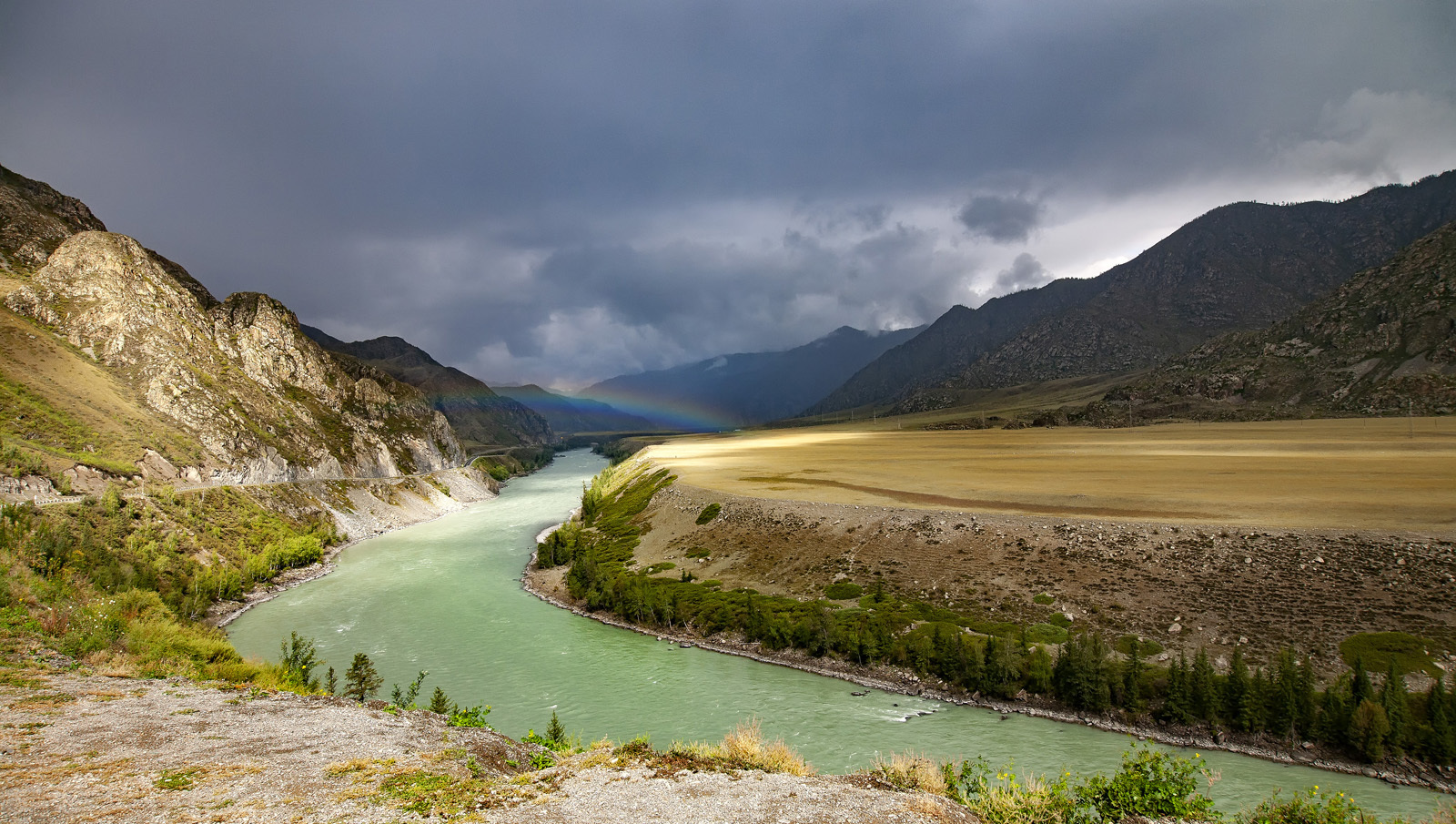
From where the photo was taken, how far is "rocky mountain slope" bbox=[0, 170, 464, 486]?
5722cm

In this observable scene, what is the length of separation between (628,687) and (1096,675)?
21.6m

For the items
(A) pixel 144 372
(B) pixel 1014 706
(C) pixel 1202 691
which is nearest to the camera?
(C) pixel 1202 691

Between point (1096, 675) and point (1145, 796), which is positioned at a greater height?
point (1145, 796)

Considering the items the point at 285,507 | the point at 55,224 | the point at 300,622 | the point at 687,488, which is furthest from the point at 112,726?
the point at 55,224

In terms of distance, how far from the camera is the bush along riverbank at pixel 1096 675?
2036 cm

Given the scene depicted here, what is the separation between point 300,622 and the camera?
136 feet

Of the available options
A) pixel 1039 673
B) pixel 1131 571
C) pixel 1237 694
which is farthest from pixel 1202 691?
pixel 1131 571

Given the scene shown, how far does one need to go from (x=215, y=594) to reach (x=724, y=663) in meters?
40.4

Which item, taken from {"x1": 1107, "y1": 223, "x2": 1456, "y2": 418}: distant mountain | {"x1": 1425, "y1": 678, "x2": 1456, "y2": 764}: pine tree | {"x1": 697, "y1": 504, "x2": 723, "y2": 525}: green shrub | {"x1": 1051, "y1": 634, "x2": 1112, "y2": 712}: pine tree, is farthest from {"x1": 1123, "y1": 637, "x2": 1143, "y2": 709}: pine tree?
{"x1": 1107, "y1": 223, "x2": 1456, "y2": 418}: distant mountain

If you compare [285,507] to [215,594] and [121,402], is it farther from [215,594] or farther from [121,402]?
[215,594]

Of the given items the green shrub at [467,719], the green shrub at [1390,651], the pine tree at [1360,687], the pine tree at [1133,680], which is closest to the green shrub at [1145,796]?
the pine tree at [1133,680]

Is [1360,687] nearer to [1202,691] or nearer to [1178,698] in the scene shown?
[1202,691]

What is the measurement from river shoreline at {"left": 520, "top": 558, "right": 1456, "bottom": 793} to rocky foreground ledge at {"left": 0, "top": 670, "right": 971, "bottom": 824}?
42.6 ft

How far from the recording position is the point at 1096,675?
83.1 feet
